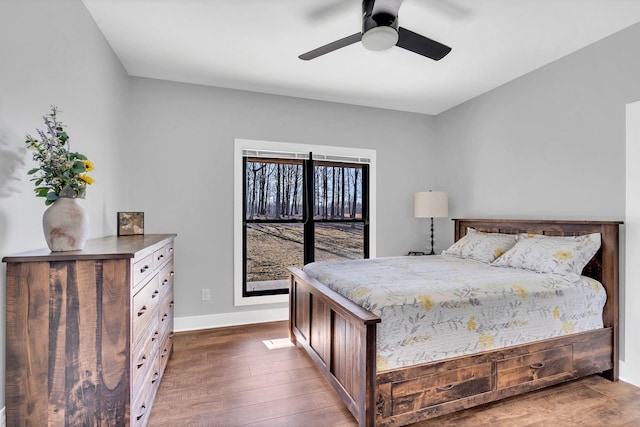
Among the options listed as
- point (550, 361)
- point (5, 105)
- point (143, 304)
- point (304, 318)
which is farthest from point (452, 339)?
point (5, 105)

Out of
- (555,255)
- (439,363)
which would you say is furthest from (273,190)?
(555,255)

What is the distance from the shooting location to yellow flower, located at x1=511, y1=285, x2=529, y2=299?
212cm

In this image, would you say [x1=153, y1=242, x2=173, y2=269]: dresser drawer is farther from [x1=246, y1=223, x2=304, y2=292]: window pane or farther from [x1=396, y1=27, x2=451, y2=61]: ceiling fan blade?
[x1=396, y1=27, x2=451, y2=61]: ceiling fan blade

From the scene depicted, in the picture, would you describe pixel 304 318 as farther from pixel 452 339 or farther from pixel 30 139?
pixel 30 139

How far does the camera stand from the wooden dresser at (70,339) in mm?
1342

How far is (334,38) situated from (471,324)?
2.33m

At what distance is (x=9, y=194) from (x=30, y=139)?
26cm

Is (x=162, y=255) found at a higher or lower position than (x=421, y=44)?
lower

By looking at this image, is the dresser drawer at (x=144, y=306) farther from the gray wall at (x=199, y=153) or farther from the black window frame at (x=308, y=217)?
the black window frame at (x=308, y=217)

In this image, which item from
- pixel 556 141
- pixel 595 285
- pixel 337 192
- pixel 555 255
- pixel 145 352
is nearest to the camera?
pixel 145 352

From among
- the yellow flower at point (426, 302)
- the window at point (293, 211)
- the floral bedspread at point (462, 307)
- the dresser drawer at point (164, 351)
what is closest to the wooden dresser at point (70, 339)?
the dresser drawer at point (164, 351)

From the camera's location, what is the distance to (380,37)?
1971mm

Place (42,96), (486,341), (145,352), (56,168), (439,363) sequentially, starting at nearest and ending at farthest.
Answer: (56,168), (42,96), (145,352), (439,363), (486,341)

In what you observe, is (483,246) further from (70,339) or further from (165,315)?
(70,339)
